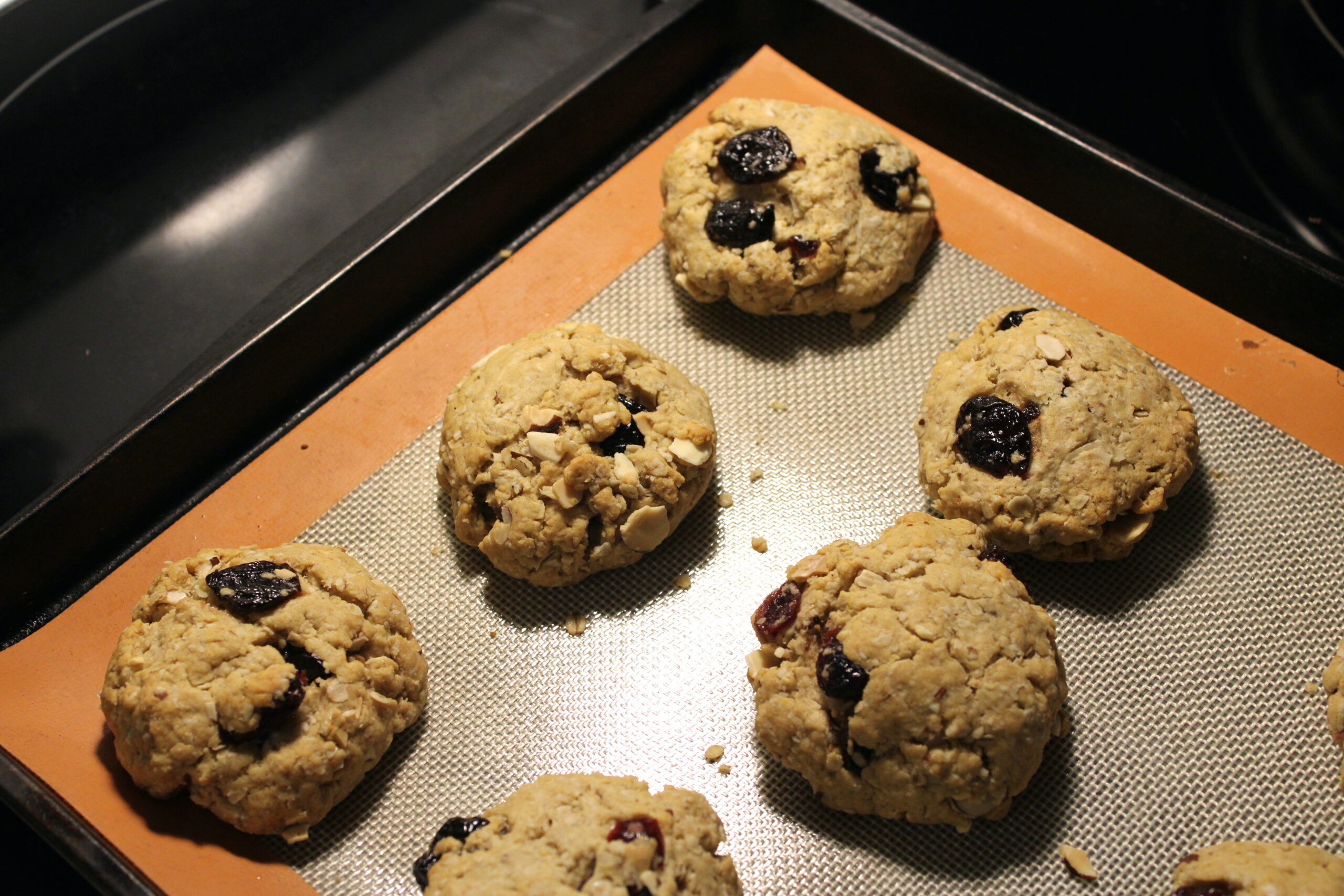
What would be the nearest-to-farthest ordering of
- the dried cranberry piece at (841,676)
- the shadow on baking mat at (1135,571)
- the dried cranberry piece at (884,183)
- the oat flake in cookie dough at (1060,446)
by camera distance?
the dried cranberry piece at (841,676) < the oat flake in cookie dough at (1060,446) < the shadow on baking mat at (1135,571) < the dried cranberry piece at (884,183)

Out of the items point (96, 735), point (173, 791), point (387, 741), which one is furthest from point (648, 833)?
point (96, 735)

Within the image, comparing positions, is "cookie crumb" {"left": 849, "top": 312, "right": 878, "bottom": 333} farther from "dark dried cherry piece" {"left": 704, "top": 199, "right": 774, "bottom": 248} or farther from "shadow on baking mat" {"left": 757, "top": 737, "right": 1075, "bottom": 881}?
"shadow on baking mat" {"left": 757, "top": 737, "right": 1075, "bottom": 881}

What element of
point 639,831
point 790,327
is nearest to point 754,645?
point 639,831

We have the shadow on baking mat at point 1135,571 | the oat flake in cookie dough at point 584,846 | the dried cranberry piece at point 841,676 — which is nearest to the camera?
the oat flake in cookie dough at point 584,846

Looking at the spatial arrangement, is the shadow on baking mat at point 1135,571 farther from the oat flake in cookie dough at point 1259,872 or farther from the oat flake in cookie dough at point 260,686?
the oat flake in cookie dough at point 260,686

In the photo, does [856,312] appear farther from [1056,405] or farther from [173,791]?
[173,791]

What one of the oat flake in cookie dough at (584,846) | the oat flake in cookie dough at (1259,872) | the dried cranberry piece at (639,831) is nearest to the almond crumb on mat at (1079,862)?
the oat flake in cookie dough at (1259,872)
